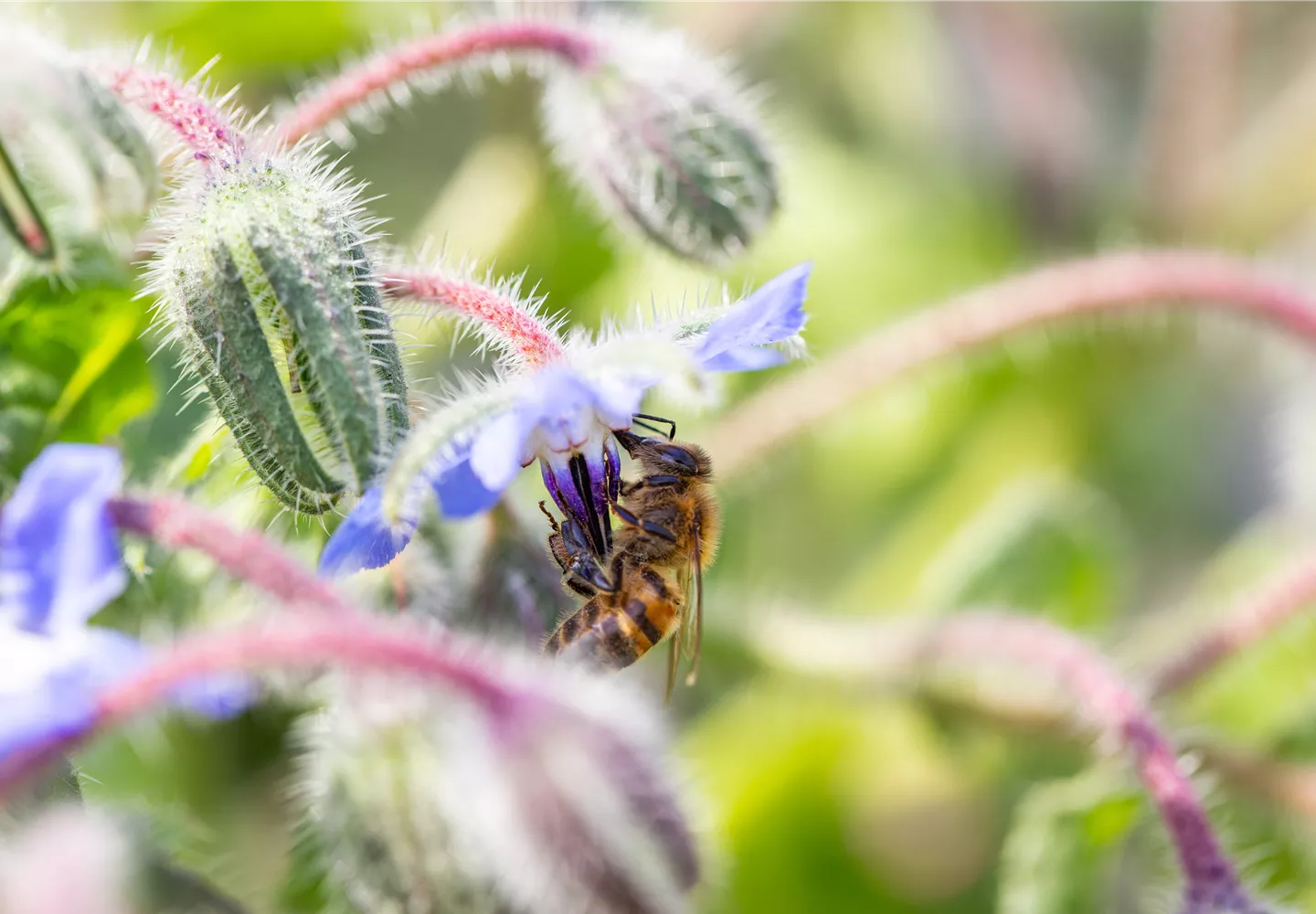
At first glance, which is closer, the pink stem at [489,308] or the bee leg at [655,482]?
the pink stem at [489,308]

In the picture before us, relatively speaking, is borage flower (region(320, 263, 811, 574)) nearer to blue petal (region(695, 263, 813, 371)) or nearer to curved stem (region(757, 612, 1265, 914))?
blue petal (region(695, 263, 813, 371))

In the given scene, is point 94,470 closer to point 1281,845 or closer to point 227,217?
point 227,217

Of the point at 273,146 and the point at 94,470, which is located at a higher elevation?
the point at 273,146

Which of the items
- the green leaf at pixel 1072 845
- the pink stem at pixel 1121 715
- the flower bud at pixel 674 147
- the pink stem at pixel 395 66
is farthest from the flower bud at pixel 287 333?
the green leaf at pixel 1072 845

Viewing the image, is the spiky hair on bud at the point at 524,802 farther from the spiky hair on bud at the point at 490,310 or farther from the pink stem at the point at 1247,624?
the pink stem at the point at 1247,624

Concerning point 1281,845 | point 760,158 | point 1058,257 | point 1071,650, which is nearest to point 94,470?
point 760,158

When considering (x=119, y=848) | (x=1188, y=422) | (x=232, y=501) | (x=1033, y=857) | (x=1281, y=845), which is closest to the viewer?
(x=119, y=848)

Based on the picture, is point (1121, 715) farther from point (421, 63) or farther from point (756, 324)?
point (421, 63)

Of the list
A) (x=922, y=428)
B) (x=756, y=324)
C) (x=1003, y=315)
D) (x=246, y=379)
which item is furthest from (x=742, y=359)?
(x=922, y=428)
